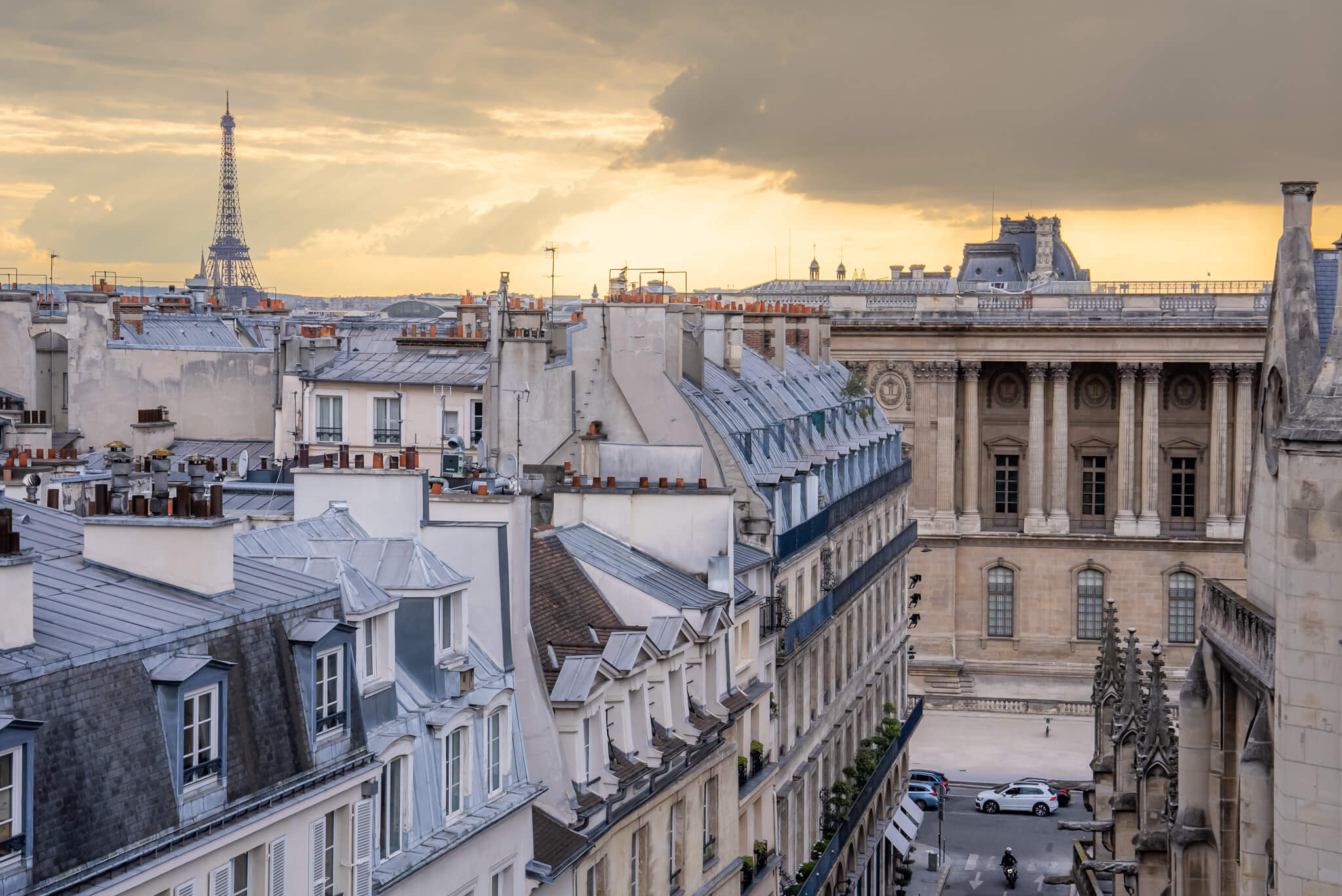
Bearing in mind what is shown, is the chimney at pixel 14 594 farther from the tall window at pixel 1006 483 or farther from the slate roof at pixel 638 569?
the tall window at pixel 1006 483

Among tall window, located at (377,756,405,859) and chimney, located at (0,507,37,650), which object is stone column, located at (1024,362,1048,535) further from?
chimney, located at (0,507,37,650)

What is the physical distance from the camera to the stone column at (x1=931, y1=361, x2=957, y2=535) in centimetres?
9888

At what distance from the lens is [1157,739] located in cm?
3566

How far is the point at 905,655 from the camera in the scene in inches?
2744

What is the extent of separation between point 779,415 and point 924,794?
22.0 meters

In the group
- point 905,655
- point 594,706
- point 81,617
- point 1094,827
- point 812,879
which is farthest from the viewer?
point 905,655

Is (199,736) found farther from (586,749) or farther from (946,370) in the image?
(946,370)

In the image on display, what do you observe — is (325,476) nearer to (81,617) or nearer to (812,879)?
(81,617)

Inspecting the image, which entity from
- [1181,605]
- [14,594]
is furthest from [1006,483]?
[14,594]

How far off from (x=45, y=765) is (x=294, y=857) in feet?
13.4

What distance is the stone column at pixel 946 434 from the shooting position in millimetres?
98875

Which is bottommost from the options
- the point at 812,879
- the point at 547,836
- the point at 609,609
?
the point at 812,879

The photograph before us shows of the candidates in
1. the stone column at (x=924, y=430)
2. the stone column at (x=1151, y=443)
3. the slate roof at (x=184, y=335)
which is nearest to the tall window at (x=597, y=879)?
the slate roof at (x=184, y=335)

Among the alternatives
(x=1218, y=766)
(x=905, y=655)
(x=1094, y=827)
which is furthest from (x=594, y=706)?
(x=905, y=655)
